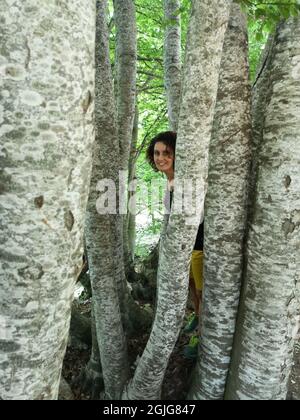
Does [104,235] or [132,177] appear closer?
[104,235]

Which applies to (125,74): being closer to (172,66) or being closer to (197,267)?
(172,66)

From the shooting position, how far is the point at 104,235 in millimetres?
3494

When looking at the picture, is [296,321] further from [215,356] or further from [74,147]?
[74,147]

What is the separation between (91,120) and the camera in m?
1.54

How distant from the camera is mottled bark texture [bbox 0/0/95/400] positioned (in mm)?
1312

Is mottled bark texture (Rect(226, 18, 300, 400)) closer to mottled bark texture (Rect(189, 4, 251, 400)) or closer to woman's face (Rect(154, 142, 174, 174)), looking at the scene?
mottled bark texture (Rect(189, 4, 251, 400))

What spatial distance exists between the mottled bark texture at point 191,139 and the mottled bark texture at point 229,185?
419 millimetres

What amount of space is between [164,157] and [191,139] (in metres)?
1.25

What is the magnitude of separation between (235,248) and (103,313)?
59.4 inches

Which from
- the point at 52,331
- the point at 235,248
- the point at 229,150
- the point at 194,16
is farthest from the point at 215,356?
the point at 194,16

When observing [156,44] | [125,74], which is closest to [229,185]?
[125,74]

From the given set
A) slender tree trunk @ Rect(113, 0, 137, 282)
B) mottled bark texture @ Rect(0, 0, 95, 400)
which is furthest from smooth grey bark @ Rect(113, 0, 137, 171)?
mottled bark texture @ Rect(0, 0, 95, 400)

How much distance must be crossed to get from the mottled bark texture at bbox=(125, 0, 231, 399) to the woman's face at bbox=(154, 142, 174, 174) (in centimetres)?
110

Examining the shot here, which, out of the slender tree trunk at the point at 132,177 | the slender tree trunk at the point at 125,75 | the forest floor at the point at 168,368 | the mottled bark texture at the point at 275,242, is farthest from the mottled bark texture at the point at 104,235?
the slender tree trunk at the point at 132,177
